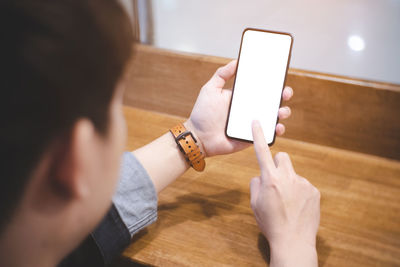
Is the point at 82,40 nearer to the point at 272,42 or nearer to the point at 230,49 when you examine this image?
the point at 272,42

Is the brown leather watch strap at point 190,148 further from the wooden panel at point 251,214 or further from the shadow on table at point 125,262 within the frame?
the shadow on table at point 125,262

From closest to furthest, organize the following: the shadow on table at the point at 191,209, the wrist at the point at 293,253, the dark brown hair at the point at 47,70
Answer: the dark brown hair at the point at 47,70 < the wrist at the point at 293,253 < the shadow on table at the point at 191,209

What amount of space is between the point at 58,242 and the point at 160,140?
374mm

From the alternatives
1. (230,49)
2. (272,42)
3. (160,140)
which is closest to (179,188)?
(160,140)

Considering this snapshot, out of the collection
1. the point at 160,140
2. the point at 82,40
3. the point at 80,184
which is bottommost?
the point at 160,140

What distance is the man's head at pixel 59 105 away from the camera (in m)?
0.30

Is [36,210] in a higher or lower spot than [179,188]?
higher

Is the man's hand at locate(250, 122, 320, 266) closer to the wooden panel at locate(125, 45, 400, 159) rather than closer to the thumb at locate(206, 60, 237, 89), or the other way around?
the thumb at locate(206, 60, 237, 89)

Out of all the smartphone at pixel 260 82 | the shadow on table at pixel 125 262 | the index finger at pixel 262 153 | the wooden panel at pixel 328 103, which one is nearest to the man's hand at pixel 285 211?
the index finger at pixel 262 153

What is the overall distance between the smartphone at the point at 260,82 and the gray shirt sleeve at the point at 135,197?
19cm

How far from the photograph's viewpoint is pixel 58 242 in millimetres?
410

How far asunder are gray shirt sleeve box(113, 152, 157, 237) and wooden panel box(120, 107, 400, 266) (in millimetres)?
36

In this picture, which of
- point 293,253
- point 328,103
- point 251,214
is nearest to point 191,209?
point 251,214

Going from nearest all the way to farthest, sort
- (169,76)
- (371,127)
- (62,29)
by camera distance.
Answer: (62,29), (371,127), (169,76)
